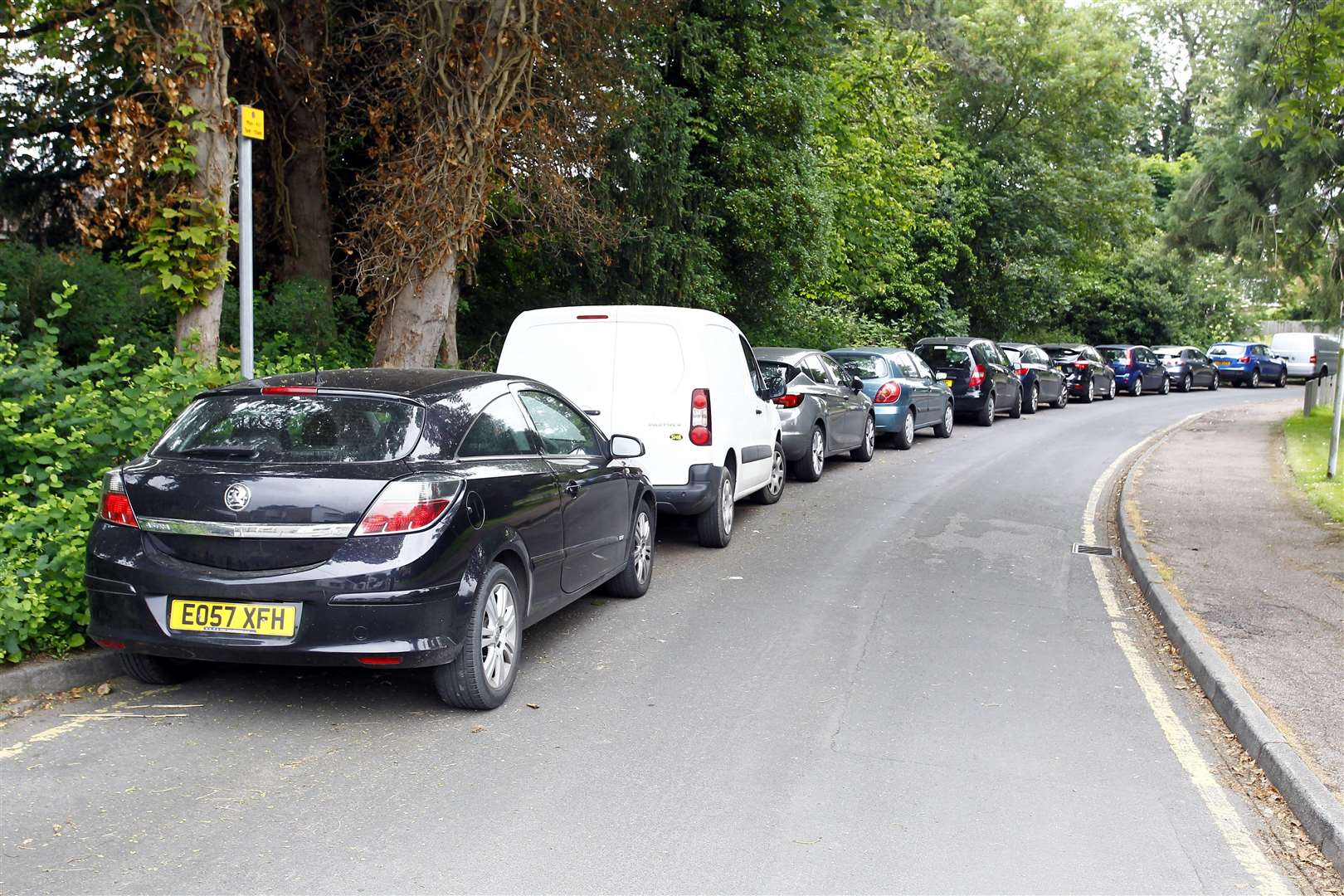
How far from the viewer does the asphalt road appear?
412 centimetres

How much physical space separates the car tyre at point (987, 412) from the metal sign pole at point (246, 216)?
17685 mm

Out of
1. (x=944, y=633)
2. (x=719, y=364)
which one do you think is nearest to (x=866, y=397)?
(x=719, y=364)

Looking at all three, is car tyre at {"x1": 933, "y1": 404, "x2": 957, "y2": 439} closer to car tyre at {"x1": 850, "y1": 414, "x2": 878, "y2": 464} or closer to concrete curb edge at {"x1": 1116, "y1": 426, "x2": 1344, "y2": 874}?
car tyre at {"x1": 850, "y1": 414, "x2": 878, "y2": 464}

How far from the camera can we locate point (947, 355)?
23.5 m

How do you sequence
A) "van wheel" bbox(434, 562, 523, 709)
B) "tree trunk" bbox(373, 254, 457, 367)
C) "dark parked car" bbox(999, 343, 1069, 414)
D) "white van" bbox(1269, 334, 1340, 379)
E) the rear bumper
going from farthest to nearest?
"white van" bbox(1269, 334, 1340, 379) → "dark parked car" bbox(999, 343, 1069, 414) → "tree trunk" bbox(373, 254, 457, 367) → the rear bumper → "van wheel" bbox(434, 562, 523, 709)

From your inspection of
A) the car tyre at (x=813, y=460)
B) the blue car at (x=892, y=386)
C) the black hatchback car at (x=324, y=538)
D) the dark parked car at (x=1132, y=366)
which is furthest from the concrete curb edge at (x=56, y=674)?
the dark parked car at (x=1132, y=366)

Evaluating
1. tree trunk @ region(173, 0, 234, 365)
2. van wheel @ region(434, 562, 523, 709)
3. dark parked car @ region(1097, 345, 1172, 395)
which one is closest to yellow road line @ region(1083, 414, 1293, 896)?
van wheel @ region(434, 562, 523, 709)

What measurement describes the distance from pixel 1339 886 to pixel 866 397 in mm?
13891

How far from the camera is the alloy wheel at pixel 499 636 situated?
5844mm

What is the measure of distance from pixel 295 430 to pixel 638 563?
3265 mm

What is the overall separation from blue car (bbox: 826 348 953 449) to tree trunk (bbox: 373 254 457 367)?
754cm

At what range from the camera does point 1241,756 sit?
5.54 meters

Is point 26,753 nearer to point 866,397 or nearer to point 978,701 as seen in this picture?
point 978,701

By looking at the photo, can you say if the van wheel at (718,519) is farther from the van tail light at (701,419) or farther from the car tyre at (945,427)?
the car tyre at (945,427)
